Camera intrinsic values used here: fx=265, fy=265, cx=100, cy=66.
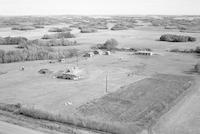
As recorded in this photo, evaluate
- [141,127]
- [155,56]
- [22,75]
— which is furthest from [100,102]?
[155,56]

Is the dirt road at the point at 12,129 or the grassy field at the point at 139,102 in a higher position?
the grassy field at the point at 139,102

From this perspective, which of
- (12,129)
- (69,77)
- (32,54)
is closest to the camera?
(12,129)

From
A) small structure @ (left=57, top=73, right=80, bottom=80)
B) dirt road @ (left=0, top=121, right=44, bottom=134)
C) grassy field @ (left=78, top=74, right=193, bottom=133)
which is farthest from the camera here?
small structure @ (left=57, top=73, right=80, bottom=80)

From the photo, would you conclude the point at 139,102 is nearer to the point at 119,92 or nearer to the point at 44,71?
the point at 119,92

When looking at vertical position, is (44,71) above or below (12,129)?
above

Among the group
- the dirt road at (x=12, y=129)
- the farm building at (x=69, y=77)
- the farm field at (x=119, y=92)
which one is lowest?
the dirt road at (x=12, y=129)

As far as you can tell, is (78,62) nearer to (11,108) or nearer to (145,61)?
(145,61)

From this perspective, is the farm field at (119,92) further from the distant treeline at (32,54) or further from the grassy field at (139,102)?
the distant treeline at (32,54)

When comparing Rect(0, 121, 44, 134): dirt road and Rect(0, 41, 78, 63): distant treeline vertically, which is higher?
Rect(0, 41, 78, 63): distant treeline

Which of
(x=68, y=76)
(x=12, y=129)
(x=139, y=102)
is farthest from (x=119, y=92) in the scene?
(x=12, y=129)

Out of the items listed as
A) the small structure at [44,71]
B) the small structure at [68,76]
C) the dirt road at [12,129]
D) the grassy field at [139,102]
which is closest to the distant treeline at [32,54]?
the small structure at [44,71]

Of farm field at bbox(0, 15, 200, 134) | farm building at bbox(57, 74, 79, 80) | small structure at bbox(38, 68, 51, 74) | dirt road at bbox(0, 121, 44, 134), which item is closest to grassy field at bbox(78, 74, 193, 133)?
farm field at bbox(0, 15, 200, 134)

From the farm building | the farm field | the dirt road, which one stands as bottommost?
the dirt road

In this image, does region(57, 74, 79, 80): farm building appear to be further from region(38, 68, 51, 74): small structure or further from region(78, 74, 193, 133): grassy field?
region(78, 74, 193, 133): grassy field
